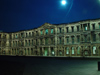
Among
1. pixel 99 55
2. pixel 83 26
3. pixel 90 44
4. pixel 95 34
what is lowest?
pixel 99 55

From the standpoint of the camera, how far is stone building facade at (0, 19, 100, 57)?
138 ft

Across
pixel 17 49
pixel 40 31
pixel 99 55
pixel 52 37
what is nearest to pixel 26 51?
pixel 17 49

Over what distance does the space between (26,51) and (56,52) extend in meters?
17.3

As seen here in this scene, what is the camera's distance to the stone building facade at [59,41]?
42.1 metres

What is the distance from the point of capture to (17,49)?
65000mm

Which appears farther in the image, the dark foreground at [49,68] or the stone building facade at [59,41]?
the stone building facade at [59,41]

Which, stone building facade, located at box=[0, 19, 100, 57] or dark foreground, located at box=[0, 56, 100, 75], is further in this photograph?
stone building facade, located at box=[0, 19, 100, 57]

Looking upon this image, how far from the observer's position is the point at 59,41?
49812mm

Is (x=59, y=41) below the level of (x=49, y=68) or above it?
above

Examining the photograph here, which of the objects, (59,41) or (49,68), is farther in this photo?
(59,41)

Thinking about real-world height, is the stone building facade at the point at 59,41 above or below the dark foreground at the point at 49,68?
above

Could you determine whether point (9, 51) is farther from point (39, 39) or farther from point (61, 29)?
point (61, 29)

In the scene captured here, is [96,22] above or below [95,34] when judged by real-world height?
above

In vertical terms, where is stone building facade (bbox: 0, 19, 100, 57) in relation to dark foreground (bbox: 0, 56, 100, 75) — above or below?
above
